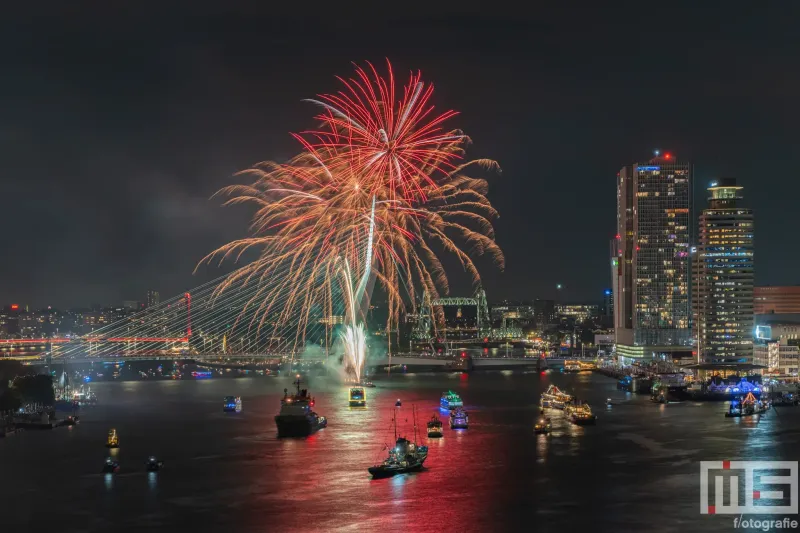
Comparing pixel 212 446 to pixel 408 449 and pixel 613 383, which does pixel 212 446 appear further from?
pixel 613 383

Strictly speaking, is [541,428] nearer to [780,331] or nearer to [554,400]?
[554,400]

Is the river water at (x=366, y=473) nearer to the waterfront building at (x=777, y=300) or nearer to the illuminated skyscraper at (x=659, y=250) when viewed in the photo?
the illuminated skyscraper at (x=659, y=250)

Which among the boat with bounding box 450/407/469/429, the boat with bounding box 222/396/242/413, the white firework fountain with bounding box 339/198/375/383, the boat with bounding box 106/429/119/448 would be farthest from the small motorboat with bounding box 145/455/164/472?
the boat with bounding box 222/396/242/413

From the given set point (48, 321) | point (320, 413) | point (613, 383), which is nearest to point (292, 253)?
point (320, 413)

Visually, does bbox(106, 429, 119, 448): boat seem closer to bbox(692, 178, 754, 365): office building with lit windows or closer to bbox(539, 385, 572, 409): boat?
bbox(539, 385, 572, 409): boat

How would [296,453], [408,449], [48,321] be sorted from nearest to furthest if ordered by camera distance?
[408,449] < [296,453] < [48,321]

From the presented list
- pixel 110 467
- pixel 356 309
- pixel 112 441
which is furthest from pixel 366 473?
pixel 356 309

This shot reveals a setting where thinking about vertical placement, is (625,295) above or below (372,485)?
above
